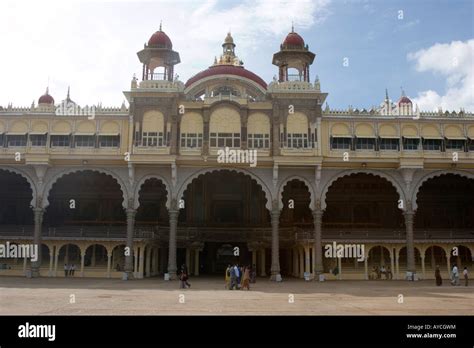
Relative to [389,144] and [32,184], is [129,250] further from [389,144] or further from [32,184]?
[389,144]

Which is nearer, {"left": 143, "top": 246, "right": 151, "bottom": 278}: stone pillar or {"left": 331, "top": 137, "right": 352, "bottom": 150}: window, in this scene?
{"left": 331, "top": 137, "right": 352, "bottom": 150}: window

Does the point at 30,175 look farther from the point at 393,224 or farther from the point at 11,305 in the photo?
the point at 393,224

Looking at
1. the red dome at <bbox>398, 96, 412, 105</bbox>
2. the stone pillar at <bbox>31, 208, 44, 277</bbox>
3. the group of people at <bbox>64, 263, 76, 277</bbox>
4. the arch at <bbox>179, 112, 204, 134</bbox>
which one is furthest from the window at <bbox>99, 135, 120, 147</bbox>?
the red dome at <bbox>398, 96, 412, 105</bbox>

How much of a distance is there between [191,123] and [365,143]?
14.4 metres

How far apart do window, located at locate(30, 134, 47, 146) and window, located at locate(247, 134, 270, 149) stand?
17.0 meters

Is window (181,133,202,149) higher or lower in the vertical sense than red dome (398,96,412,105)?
lower

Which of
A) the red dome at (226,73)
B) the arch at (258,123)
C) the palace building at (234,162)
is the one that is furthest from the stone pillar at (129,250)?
the red dome at (226,73)

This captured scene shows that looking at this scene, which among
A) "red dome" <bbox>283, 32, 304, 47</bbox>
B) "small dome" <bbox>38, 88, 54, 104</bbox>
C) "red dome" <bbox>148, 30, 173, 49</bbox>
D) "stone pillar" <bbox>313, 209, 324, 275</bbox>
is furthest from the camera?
"small dome" <bbox>38, 88, 54, 104</bbox>

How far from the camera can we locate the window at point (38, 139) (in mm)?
40406

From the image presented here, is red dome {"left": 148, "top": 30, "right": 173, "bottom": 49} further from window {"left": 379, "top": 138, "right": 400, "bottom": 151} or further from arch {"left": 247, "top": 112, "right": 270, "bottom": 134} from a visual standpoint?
window {"left": 379, "top": 138, "right": 400, "bottom": 151}

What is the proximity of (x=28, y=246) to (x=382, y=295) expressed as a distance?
96.9 feet

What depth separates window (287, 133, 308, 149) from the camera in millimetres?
39406

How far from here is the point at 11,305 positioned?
63.3ft

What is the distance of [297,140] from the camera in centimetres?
3953
